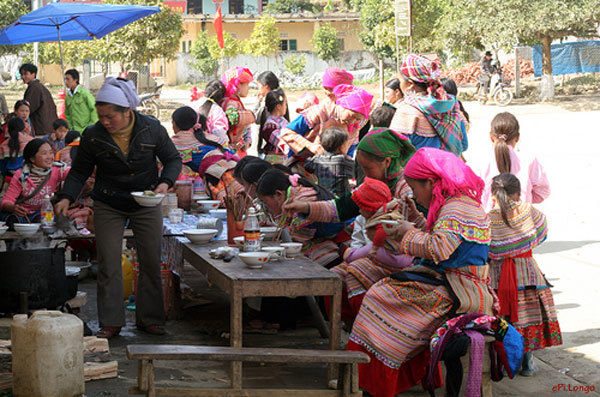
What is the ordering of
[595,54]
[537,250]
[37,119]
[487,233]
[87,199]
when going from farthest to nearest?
1. [595,54]
2. [37,119]
3. [537,250]
4. [87,199]
5. [487,233]

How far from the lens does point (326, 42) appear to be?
144ft

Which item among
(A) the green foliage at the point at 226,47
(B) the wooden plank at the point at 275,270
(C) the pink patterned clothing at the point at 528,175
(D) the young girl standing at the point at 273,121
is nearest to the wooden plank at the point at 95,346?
(B) the wooden plank at the point at 275,270

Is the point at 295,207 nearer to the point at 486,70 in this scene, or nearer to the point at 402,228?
the point at 402,228

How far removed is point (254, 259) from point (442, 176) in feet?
3.49

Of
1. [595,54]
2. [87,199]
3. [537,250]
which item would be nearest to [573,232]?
[537,250]

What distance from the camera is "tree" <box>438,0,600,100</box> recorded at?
2275cm

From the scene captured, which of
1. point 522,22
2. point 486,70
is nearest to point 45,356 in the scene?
point 522,22

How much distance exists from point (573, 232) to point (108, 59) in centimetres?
2222

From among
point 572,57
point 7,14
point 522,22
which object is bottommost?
point 572,57

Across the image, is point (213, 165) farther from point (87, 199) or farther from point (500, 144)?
point (500, 144)

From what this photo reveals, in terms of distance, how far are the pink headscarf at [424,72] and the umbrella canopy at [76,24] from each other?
209 inches

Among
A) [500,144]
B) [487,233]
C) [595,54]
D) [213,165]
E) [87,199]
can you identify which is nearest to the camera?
[487,233]

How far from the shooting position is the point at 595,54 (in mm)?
27812

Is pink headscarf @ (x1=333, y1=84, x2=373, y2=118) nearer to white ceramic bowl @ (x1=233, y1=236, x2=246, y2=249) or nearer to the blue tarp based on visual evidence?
white ceramic bowl @ (x1=233, y1=236, x2=246, y2=249)
